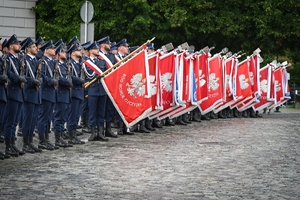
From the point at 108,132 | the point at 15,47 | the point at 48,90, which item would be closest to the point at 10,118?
the point at 15,47

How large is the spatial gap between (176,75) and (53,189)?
37.8ft

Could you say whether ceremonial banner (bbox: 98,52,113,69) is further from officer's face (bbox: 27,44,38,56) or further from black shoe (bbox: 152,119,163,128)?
black shoe (bbox: 152,119,163,128)

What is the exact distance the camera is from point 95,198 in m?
9.40

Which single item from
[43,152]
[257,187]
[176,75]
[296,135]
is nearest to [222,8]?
[176,75]

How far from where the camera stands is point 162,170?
11930mm

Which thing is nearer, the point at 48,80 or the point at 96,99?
the point at 48,80

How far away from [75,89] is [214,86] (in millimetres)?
8894

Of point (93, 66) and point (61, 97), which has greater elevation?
point (93, 66)

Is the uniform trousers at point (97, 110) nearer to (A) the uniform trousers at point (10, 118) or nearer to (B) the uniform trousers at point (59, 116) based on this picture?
(B) the uniform trousers at point (59, 116)

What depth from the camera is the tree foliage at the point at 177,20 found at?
33094 millimetres

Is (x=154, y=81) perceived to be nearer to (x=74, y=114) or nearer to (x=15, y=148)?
(x=74, y=114)

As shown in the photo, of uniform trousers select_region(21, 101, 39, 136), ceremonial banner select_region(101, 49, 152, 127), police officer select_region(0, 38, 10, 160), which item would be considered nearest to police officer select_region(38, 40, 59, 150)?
uniform trousers select_region(21, 101, 39, 136)

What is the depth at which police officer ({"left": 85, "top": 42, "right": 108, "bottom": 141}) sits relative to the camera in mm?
16766

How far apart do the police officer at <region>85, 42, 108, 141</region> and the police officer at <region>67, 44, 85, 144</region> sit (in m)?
0.56
